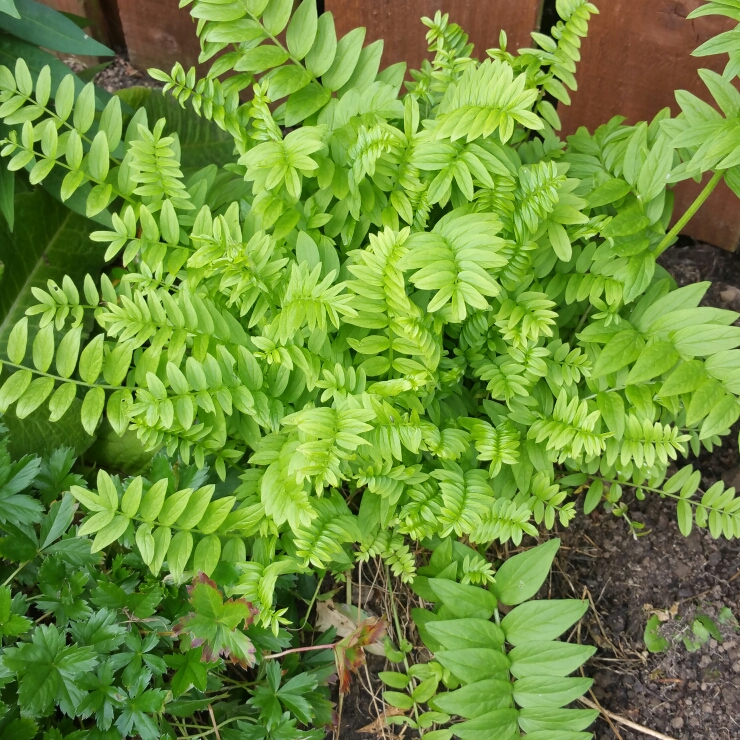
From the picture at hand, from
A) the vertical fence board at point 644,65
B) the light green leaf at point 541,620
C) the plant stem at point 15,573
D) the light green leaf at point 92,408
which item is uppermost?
the vertical fence board at point 644,65

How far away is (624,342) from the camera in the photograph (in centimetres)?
164

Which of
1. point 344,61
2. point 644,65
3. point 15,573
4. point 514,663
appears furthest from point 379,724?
point 644,65

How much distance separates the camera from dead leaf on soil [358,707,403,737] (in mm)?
1725

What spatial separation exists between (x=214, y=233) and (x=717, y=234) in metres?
1.77

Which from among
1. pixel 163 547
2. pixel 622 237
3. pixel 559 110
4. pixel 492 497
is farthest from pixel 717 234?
pixel 163 547

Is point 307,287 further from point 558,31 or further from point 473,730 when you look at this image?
point 473,730

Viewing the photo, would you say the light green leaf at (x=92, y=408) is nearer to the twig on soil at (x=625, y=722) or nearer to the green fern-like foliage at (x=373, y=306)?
the green fern-like foliage at (x=373, y=306)

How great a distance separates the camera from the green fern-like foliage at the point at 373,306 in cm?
147

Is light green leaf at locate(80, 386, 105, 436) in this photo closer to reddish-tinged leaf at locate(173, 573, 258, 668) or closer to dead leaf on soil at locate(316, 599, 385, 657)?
reddish-tinged leaf at locate(173, 573, 258, 668)

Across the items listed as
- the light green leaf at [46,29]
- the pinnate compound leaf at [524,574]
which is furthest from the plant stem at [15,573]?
the light green leaf at [46,29]

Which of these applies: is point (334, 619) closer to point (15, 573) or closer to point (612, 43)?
point (15, 573)

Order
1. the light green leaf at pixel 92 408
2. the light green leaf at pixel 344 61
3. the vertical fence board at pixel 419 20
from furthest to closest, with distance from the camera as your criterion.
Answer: the vertical fence board at pixel 419 20 → the light green leaf at pixel 344 61 → the light green leaf at pixel 92 408

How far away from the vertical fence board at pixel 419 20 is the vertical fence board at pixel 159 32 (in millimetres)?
618

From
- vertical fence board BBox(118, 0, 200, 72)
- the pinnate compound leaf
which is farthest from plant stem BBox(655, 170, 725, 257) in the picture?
vertical fence board BBox(118, 0, 200, 72)
